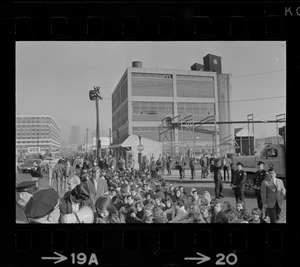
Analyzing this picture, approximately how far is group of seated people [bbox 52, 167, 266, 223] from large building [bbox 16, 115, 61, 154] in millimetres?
474

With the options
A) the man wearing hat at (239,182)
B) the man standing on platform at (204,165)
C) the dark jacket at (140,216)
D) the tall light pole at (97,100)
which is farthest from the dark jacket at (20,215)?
the man wearing hat at (239,182)

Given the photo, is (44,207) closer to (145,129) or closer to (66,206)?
(66,206)

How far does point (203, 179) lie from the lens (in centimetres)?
304

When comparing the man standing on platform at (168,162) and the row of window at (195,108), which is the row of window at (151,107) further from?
the man standing on platform at (168,162)

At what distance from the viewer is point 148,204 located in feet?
9.98

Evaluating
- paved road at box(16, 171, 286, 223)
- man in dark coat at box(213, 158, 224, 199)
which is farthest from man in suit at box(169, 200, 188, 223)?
man in dark coat at box(213, 158, 224, 199)

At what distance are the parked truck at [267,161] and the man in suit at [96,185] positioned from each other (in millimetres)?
1462

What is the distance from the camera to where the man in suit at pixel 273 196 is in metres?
2.94

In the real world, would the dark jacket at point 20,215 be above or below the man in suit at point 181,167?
below

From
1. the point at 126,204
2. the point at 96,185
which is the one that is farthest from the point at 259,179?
the point at 96,185

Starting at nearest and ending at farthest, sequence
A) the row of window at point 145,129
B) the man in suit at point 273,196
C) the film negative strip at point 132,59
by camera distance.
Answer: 1. the film negative strip at point 132,59
2. the man in suit at point 273,196
3. the row of window at point 145,129

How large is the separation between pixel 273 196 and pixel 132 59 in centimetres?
214
